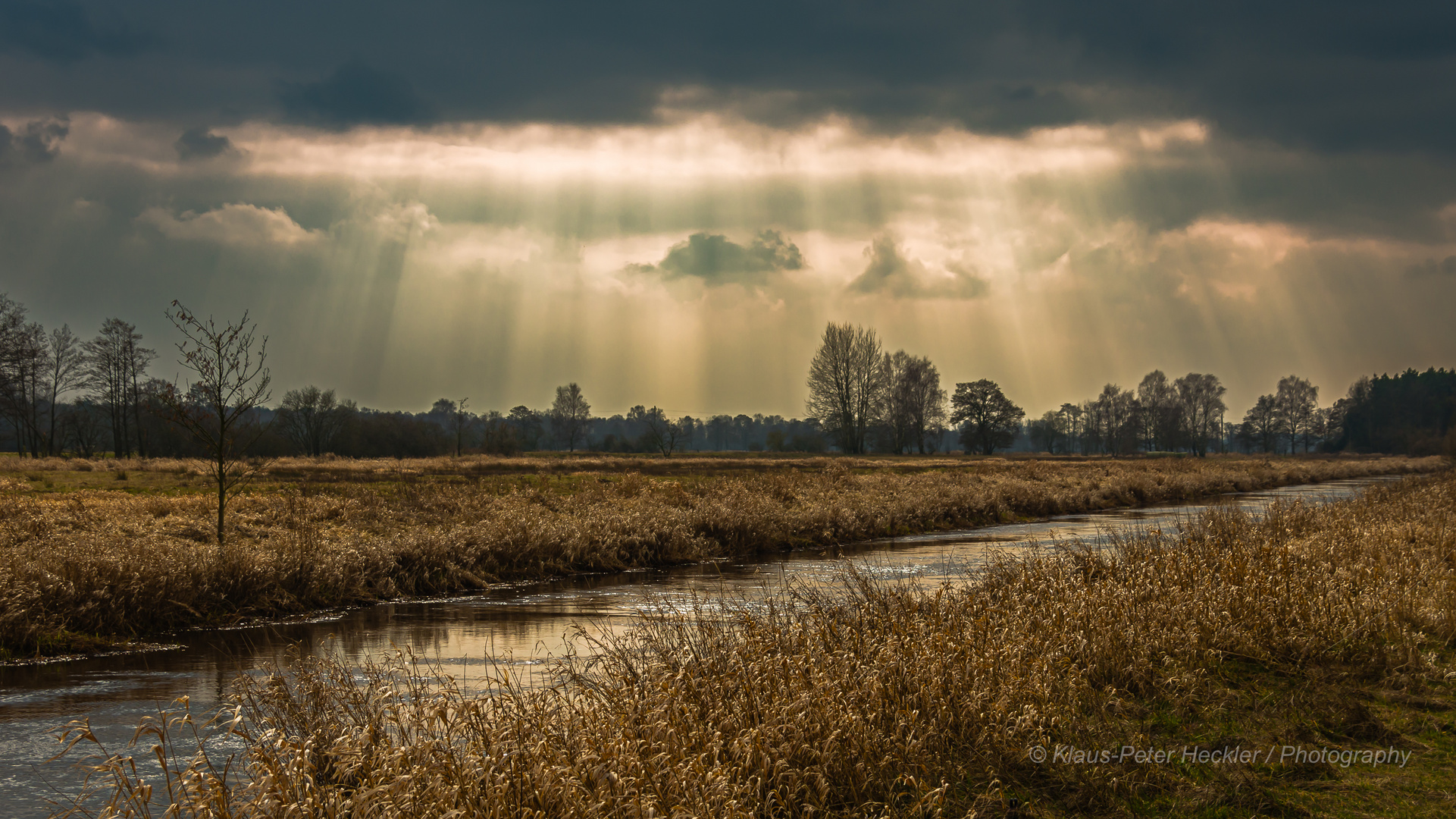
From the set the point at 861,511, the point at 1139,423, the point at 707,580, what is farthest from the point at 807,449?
the point at 707,580

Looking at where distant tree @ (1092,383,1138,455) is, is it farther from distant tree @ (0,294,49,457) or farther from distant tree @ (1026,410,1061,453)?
distant tree @ (0,294,49,457)

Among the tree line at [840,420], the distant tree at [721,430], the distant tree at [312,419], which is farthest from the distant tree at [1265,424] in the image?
the distant tree at [312,419]

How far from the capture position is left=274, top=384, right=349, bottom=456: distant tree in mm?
85062

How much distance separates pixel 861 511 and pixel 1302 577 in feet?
57.9

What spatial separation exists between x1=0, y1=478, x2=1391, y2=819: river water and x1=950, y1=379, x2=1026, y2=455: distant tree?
306ft

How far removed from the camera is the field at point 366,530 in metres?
12.5

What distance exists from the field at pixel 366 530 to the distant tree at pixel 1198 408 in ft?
A: 336

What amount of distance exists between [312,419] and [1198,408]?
129255 mm

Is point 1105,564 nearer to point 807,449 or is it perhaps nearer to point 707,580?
point 707,580

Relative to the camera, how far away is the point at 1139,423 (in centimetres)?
12938

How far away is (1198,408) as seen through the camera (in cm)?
13112

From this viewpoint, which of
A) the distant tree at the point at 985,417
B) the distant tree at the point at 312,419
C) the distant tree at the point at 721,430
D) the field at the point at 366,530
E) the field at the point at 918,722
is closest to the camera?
the field at the point at 918,722

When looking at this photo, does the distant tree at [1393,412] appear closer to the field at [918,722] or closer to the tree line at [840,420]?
the tree line at [840,420]

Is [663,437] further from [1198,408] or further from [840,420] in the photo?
[1198,408]
